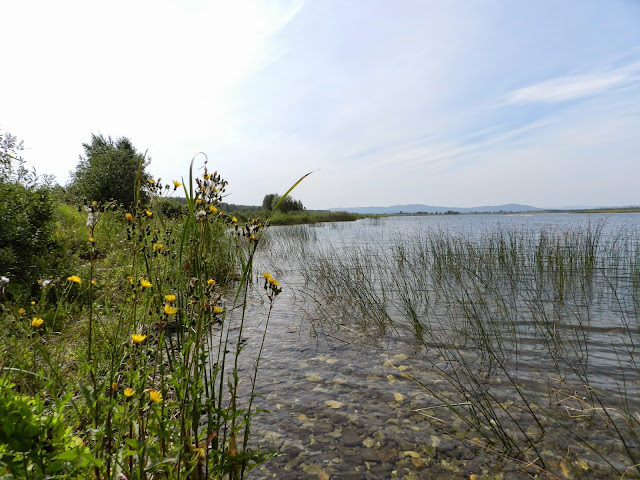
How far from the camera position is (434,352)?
128 inches

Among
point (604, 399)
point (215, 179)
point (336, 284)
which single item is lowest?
point (604, 399)

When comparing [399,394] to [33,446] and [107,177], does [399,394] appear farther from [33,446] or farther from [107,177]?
[107,177]

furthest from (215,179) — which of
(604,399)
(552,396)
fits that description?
(604,399)

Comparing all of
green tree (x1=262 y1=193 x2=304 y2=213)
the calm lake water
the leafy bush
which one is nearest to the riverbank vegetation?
the leafy bush

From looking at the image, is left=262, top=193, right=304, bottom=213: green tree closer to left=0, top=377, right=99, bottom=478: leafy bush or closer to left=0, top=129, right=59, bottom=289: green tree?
left=0, top=129, right=59, bottom=289: green tree

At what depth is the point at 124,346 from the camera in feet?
4.58

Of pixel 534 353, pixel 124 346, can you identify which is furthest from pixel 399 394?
pixel 124 346

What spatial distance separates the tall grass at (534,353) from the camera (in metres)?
1.94

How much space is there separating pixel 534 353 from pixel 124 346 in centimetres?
355

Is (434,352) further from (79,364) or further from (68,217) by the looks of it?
(68,217)

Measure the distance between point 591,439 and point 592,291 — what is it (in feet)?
14.0

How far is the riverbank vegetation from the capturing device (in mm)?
1016

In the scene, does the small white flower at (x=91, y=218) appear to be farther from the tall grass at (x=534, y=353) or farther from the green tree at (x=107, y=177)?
the green tree at (x=107, y=177)

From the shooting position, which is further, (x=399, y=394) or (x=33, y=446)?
(x=399, y=394)
